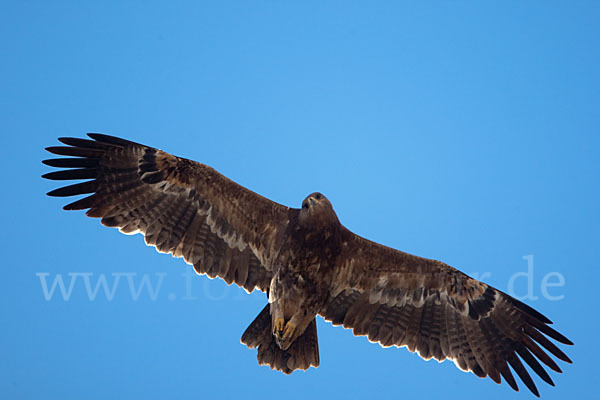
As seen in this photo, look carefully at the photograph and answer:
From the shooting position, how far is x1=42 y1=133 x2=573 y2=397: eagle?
25.8 ft

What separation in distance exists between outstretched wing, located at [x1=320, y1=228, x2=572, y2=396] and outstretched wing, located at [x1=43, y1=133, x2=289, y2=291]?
3.73 ft

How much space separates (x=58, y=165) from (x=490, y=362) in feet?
19.1

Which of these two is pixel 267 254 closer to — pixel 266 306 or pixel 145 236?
pixel 266 306

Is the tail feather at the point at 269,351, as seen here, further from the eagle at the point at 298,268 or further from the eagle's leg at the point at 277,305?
the eagle's leg at the point at 277,305

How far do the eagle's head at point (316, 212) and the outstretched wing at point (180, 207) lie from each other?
43cm

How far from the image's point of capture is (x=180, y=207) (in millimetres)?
8266

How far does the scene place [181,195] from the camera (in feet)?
27.1

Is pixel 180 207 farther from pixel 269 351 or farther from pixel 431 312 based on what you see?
pixel 431 312

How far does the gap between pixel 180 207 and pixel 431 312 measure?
350cm

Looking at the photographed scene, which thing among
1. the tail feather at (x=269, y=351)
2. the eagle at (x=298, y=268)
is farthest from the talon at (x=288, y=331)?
the tail feather at (x=269, y=351)

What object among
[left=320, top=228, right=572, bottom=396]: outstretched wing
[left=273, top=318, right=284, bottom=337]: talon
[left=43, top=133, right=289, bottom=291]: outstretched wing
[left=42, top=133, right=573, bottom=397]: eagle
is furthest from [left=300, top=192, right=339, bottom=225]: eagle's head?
[left=273, top=318, right=284, bottom=337]: talon

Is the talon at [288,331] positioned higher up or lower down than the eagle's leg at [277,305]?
lower down

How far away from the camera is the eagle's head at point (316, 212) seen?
7648mm

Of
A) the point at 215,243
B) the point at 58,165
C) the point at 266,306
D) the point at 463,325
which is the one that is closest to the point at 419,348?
the point at 463,325
